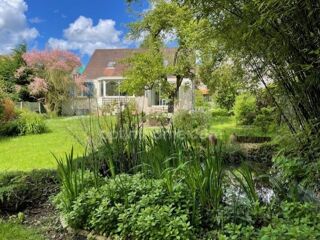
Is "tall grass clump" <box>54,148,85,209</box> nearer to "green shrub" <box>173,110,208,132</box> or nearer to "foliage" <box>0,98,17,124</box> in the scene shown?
"green shrub" <box>173,110,208,132</box>

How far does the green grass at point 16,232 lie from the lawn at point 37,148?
2.00m

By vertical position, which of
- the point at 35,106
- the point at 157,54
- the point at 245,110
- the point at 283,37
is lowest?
the point at 245,110

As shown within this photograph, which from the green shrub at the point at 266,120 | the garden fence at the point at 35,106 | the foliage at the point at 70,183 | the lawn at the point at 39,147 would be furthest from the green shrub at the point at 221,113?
the foliage at the point at 70,183

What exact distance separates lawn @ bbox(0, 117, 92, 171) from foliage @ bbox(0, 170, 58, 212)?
3.41ft

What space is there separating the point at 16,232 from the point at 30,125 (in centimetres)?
934

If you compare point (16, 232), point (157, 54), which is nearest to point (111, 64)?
point (157, 54)

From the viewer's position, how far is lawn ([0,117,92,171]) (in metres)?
7.31

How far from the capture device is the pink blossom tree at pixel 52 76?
2000cm

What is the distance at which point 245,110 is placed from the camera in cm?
1254

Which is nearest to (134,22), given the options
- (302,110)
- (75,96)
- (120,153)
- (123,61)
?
(123,61)

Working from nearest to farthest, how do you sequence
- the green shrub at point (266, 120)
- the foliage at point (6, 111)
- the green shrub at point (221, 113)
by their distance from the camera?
1. the green shrub at point (266, 120)
2. the foliage at point (6, 111)
3. the green shrub at point (221, 113)

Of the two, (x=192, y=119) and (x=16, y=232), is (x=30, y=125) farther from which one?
(x=16, y=232)

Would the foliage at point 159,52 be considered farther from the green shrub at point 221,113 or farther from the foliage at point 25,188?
the foliage at point 25,188

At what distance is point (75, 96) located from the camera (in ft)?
69.5
